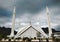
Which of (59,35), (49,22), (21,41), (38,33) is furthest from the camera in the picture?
(49,22)

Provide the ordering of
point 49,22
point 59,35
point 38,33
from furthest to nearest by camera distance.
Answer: point 49,22 < point 38,33 < point 59,35

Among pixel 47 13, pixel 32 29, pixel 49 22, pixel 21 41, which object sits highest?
pixel 47 13

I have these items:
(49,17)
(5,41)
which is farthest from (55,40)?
(49,17)

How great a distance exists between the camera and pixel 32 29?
3155cm

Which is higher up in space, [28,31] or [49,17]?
[49,17]

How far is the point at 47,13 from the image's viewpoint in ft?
114

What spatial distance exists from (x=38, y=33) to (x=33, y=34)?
1928 millimetres

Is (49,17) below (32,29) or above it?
above

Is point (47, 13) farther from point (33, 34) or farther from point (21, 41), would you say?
point (21, 41)

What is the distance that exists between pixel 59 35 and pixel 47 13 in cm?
1546

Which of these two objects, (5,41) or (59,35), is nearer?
(5,41)

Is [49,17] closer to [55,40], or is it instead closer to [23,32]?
[23,32]

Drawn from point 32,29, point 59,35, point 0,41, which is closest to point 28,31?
point 32,29

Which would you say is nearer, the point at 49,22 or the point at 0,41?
the point at 0,41
